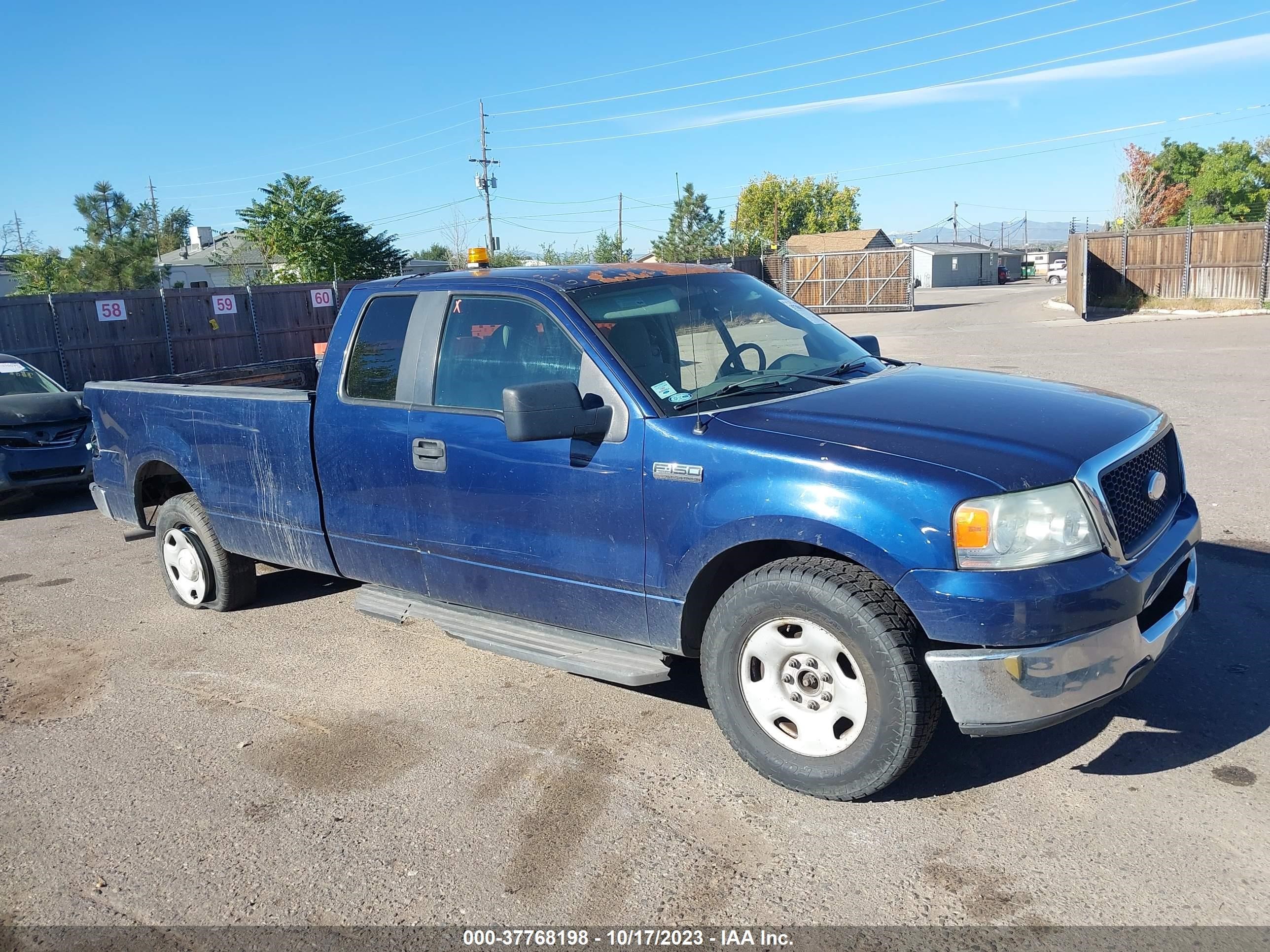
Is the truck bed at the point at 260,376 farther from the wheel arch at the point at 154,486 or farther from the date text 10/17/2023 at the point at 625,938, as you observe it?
the date text 10/17/2023 at the point at 625,938

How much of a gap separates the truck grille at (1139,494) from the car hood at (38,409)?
10249mm

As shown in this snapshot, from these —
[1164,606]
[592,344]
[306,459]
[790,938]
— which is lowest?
[790,938]

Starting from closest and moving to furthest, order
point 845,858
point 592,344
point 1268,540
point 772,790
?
point 845,858, point 772,790, point 592,344, point 1268,540

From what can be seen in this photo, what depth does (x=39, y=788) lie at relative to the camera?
413 cm

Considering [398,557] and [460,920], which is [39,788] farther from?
[460,920]

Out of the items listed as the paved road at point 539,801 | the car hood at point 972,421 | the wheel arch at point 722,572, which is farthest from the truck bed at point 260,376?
the car hood at point 972,421

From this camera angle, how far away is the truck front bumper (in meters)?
3.16

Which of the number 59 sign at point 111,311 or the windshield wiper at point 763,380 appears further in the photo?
the number 59 sign at point 111,311

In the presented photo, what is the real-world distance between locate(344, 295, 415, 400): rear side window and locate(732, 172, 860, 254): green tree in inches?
3261

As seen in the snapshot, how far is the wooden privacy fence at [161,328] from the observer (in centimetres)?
1877

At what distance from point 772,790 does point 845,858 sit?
1.69ft

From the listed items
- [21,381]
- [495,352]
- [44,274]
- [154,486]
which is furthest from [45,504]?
[44,274]

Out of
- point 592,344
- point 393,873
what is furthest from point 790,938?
point 592,344

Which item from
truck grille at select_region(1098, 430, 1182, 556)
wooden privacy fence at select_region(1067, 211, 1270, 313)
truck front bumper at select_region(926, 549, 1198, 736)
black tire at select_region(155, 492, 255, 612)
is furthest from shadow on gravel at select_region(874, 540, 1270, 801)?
wooden privacy fence at select_region(1067, 211, 1270, 313)
